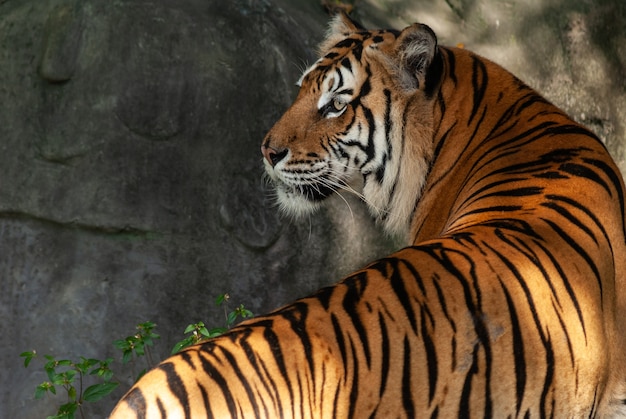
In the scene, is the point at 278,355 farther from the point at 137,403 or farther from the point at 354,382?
the point at 137,403

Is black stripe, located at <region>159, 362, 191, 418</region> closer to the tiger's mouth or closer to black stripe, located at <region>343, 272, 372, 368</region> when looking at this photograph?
black stripe, located at <region>343, 272, 372, 368</region>

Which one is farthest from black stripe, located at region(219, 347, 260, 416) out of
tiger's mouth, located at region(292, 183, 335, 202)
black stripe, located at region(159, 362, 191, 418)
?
tiger's mouth, located at region(292, 183, 335, 202)

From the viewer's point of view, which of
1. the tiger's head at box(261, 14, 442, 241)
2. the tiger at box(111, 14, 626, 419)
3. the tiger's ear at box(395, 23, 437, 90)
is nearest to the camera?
the tiger at box(111, 14, 626, 419)

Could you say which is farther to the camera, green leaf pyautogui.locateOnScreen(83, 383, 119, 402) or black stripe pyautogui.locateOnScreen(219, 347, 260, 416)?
green leaf pyautogui.locateOnScreen(83, 383, 119, 402)

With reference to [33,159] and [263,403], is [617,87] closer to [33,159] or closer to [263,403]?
[33,159]

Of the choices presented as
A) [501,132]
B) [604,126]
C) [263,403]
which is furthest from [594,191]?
[604,126]

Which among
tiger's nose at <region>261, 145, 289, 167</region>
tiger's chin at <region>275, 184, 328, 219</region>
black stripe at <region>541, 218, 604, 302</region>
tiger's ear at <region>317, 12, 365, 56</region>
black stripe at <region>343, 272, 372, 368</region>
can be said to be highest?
tiger's ear at <region>317, 12, 365, 56</region>

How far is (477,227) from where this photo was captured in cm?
299

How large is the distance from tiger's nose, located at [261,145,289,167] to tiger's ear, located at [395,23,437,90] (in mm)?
548

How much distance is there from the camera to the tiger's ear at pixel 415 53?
356cm

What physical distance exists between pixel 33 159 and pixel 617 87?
12.2ft

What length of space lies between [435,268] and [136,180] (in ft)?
9.35

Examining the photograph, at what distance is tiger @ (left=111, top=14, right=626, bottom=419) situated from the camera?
7.95ft

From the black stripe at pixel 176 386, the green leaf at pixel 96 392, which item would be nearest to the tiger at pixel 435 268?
the black stripe at pixel 176 386
